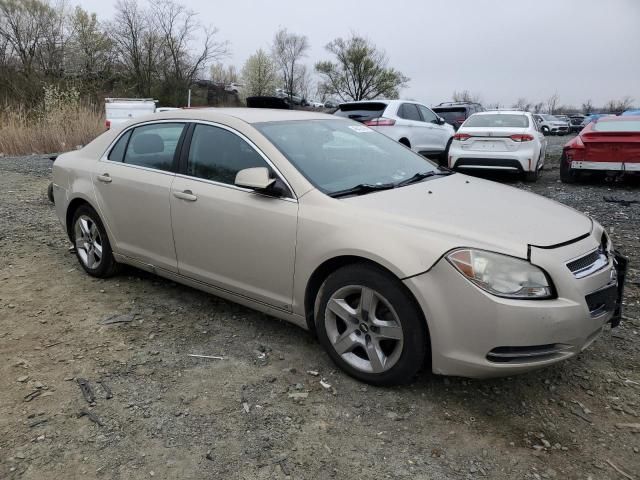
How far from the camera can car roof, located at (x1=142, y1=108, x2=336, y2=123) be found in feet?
12.0

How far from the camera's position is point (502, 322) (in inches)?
96.1

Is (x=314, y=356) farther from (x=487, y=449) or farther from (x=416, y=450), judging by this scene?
(x=487, y=449)

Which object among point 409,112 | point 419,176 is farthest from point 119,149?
point 409,112

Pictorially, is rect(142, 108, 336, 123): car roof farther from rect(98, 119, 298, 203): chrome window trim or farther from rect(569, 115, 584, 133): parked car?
rect(569, 115, 584, 133): parked car

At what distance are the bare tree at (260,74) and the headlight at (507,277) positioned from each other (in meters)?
55.9

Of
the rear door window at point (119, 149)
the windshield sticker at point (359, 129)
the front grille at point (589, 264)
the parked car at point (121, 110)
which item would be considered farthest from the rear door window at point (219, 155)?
the parked car at point (121, 110)

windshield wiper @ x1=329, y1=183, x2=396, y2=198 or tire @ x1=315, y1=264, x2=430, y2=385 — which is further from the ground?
windshield wiper @ x1=329, y1=183, x2=396, y2=198

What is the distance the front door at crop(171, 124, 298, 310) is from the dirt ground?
1.44ft

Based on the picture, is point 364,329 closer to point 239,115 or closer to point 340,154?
point 340,154

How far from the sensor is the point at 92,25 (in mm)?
36812

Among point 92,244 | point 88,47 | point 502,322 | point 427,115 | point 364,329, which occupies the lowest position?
point 92,244

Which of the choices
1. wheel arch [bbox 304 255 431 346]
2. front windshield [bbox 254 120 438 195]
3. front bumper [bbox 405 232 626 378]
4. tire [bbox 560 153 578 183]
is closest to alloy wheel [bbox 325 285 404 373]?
wheel arch [bbox 304 255 431 346]

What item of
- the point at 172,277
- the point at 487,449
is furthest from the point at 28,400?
the point at 487,449

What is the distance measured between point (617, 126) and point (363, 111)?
184 inches
